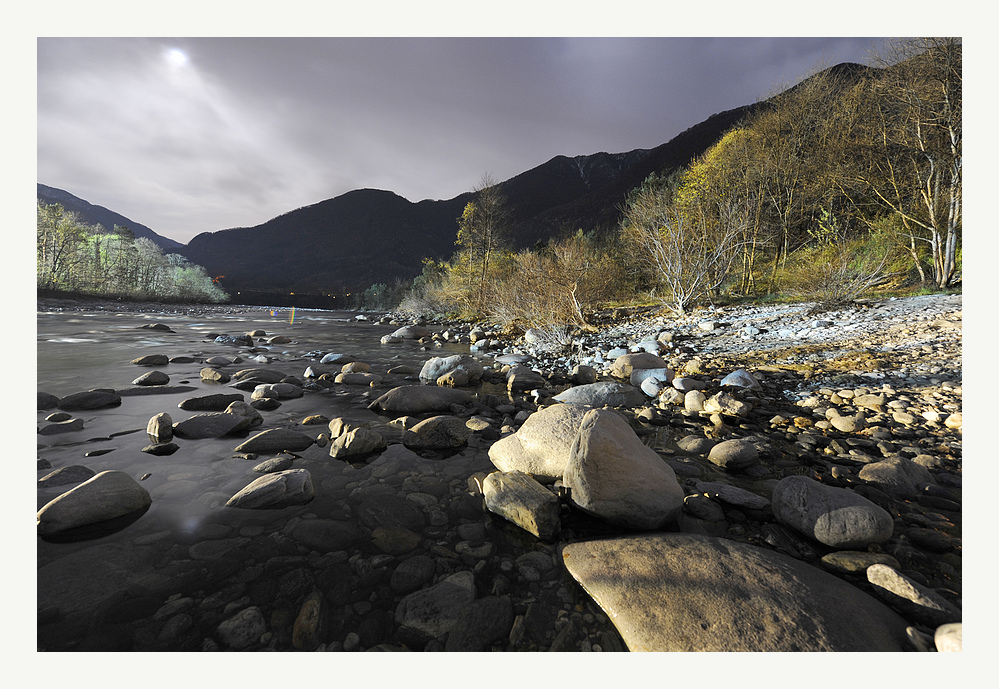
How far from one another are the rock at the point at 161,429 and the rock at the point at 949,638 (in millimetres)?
5375

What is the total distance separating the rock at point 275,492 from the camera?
93.8 inches

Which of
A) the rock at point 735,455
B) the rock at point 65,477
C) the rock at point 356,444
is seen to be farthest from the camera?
the rock at point 356,444

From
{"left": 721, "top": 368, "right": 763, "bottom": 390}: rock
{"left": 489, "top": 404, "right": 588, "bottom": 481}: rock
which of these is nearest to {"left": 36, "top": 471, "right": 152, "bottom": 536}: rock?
{"left": 489, "top": 404, "right": 588, "bottom": 481}: rock

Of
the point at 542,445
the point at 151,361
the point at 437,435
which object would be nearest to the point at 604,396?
the point at 542,445

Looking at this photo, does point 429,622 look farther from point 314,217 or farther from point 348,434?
point 314,217

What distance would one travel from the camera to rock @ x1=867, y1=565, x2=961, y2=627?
1515 mm

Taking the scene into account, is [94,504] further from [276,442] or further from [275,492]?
[276,442]

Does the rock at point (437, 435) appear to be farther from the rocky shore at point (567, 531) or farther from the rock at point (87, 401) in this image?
the rock at point (87, 401)

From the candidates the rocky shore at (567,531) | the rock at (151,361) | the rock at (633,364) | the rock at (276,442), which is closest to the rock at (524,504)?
the rocky shore at (567,531)

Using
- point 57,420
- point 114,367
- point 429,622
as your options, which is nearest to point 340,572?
point 429,622

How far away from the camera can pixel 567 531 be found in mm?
2215

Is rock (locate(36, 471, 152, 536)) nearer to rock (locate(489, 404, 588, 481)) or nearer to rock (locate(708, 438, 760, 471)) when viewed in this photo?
rock (locate(489, 404, 588, 481))

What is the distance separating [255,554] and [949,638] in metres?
3.24

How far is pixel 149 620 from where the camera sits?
1.53 m
